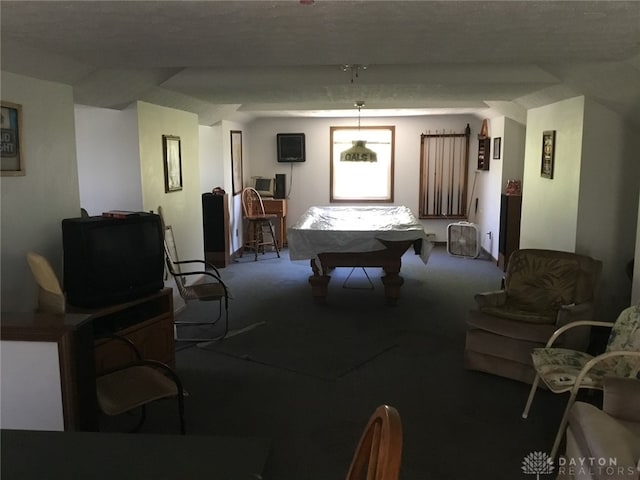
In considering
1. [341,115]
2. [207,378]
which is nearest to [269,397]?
[207,378]

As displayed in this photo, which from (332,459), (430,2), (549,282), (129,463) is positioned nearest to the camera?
(129,463)

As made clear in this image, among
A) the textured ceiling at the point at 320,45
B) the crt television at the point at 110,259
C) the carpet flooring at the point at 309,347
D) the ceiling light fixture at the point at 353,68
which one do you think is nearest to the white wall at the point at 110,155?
the textured ceiling at the point at 320,45

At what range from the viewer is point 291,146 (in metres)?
9.08

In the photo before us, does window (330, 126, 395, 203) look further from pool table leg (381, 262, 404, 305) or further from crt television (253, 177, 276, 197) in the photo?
pool table leg (381, 262, 404, 305)

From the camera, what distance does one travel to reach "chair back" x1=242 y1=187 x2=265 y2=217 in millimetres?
8712

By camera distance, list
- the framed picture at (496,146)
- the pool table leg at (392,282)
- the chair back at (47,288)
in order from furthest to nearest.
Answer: the framed picture at (496,146) < the pool table leg at (392,282) < the chair back at (47,288)

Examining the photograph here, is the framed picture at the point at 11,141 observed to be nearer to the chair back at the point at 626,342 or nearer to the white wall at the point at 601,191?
the chair back at the point at 626,342

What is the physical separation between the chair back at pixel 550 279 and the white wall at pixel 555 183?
661 mm

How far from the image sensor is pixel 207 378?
12.7 feet

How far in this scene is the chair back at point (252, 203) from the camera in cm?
871

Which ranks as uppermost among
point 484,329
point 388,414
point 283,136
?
point 283,136

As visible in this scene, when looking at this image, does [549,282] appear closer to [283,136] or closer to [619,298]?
[619,298]

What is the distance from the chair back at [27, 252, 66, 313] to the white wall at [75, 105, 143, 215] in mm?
2001

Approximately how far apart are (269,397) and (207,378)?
55cm
